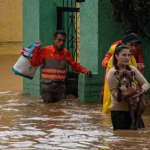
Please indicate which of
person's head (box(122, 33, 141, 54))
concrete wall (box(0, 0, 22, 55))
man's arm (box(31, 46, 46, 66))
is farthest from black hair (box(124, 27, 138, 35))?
concrete wall (box(0, 0, 22, 55))

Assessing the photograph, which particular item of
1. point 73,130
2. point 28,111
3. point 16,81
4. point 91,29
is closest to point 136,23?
point 91,29

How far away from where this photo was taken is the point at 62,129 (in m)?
9.32

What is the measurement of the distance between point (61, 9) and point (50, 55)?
192cm

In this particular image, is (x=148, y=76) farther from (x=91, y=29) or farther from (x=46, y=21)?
(x=46, y=21)

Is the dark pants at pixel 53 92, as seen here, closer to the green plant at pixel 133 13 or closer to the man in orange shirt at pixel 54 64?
the man in orange shirt at pixel 54 64

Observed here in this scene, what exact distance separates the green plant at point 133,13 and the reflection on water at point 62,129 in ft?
4.97

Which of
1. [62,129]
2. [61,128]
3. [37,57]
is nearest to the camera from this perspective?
[62,129]

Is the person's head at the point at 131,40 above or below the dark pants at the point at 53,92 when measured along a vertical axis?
above

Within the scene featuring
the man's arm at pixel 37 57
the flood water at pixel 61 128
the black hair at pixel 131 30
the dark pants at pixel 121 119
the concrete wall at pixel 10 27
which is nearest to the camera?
the flood water at pixel 61 128

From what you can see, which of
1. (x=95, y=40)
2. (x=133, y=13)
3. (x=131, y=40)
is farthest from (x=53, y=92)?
(x=131, y=40)

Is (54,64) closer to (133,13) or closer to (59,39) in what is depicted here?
(59,39)

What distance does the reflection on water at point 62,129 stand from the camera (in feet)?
26.4

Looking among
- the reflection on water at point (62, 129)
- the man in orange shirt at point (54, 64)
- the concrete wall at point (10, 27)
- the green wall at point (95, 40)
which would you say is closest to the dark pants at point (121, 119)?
the reflection on water at point (62, 129)

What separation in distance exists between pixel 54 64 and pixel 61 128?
3.36m
